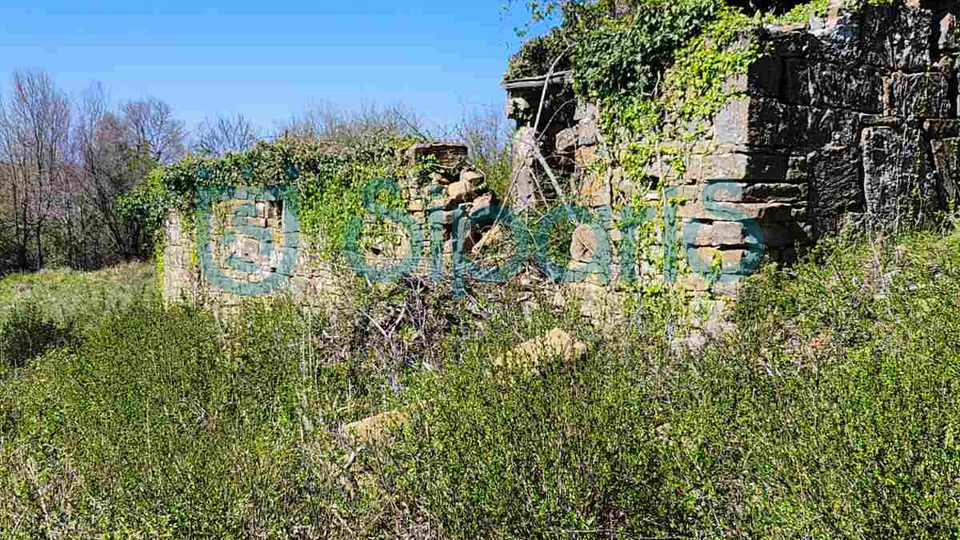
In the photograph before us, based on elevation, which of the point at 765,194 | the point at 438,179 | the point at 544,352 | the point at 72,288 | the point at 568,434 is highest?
the point at 438,179

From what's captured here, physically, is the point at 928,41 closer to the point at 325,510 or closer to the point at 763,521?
the point at 763,521

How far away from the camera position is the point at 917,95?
580cm

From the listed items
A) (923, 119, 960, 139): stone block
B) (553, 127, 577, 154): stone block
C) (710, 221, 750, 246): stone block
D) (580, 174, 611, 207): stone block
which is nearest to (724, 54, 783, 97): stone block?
(710, 221, 750, 246): stone block

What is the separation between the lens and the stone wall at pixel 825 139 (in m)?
4.92

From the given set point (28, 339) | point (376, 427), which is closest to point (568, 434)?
point (376, 427)

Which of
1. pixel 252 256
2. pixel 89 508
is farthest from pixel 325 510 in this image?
pixel 252 256

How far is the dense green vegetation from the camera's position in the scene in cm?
260

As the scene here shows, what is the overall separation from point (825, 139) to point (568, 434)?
3416mm

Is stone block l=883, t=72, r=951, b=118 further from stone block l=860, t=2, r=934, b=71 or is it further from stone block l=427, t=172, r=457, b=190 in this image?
stone block l=427, t=172, r=457, b=190

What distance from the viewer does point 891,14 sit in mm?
5633

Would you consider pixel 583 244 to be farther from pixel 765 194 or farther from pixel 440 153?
pixel 440 153

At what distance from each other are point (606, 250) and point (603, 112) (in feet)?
3.68

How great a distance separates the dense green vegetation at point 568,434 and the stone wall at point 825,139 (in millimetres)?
366

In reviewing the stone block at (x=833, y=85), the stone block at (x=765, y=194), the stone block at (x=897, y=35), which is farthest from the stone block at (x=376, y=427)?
the stone block at (x=897, y=35)
